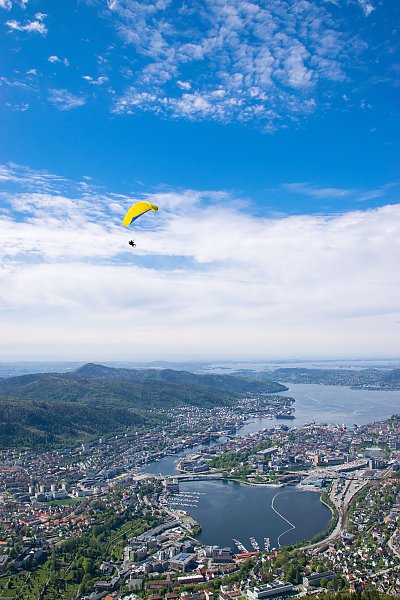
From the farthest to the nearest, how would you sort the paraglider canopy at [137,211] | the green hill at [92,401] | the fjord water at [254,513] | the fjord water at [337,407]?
the fjord water at [337,407] < the green hill at [92,401] < the fjord water at [254,513] < the paraglider canopy at [137,211]

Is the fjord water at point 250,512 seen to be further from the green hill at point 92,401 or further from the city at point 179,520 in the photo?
the green hill at point 92,401

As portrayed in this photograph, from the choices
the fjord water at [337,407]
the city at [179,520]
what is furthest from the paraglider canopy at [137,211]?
the fjord water at [337,407]

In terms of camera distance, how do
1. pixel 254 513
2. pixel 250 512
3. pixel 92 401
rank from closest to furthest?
pixel 254 513 < pixel 250 512 < pixel 92 401

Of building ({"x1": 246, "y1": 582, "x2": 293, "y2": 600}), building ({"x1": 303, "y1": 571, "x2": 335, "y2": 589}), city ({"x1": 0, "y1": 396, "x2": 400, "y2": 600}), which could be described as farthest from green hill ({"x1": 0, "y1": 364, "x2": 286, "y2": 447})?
building ({"x1": 303, "y1": 571, "x2": 335, "y2": 589})

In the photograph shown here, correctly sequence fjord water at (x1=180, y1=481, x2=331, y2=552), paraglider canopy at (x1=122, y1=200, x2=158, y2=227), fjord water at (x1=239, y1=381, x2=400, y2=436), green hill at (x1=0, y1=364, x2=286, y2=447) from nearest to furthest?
paraglider canopy at (x1=122, y1=200, x2=158, y2=227)
fjord water at (x1=180, y1=481, x2=331, y2=552)
green hill at (x1=0, y1=364, x2=286, y2=447)
fjord water at (x1=239, y1=381, x2=400, y2=436)

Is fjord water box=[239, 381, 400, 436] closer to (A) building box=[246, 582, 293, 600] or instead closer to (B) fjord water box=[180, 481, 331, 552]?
(B) fjord water box=[180, 481, 331, 552]

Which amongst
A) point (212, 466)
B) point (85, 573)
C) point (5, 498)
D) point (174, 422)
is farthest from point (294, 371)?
point (85, 573)

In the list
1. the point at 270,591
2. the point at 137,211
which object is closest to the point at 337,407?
the point at 270,591

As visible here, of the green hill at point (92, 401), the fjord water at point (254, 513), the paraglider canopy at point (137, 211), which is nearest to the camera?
the paraglider canopy at point (137, 211)

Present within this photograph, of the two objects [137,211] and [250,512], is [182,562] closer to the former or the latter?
[250,512]

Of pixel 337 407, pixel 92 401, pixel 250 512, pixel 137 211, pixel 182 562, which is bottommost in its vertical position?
pixel 250 512

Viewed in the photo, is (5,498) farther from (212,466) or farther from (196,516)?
(212,466)
